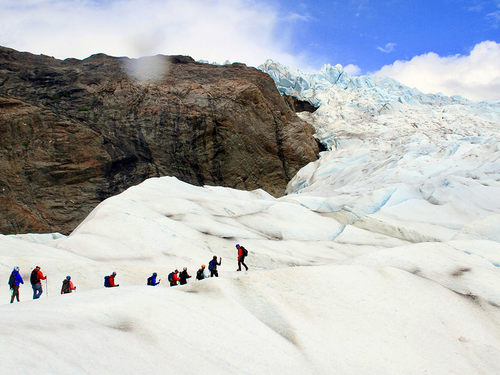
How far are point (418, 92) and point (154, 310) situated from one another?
52.0 metres

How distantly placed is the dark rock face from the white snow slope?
11.2 meters

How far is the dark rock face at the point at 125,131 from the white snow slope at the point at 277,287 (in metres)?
11.2

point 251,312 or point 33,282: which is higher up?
point 33,282

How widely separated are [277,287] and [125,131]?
30224 mm

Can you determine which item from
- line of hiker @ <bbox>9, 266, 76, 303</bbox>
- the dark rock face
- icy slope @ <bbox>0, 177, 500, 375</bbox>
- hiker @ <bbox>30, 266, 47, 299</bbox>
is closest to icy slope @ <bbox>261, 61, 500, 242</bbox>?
the dark rock face

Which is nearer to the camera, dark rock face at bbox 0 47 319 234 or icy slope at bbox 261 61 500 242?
icy slope at bbox 261 61 500 242

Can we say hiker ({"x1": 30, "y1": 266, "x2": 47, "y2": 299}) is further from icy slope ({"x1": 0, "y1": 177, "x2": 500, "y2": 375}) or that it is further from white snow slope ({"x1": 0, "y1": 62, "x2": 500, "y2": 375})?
white snow slope ({"x1": 0, "y1": 62, "x2": 500, "y2": 375})

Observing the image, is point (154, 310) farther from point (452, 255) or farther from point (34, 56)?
point (34, 56)

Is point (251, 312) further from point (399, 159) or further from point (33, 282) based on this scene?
point (399, 159)

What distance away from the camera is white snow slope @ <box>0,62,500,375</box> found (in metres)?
5.16

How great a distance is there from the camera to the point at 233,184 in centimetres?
3434

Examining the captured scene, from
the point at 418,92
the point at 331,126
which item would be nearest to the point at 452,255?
the point at 331,126

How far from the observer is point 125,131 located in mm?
35188

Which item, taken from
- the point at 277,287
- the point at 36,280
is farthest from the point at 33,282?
the point at 277,287
